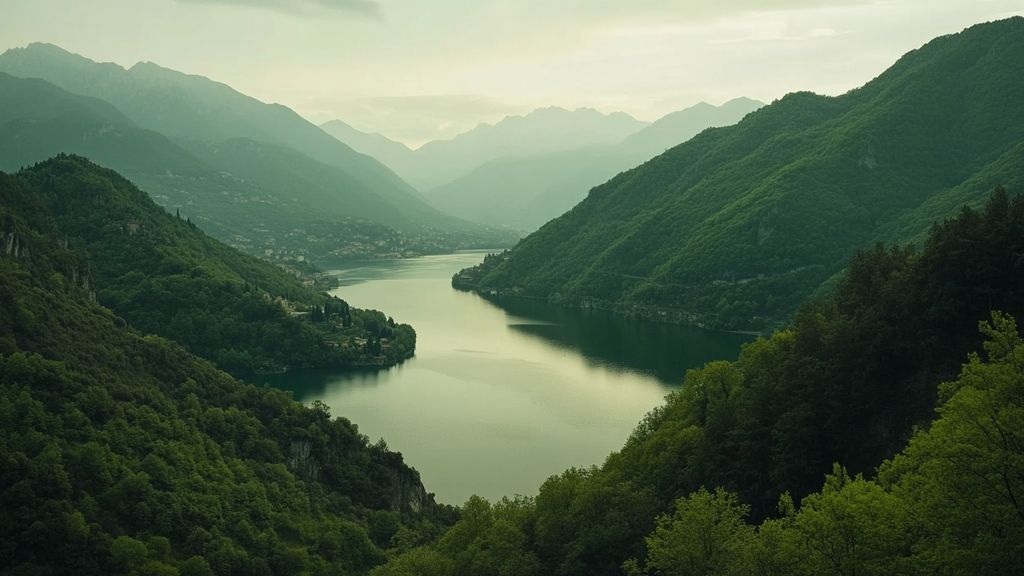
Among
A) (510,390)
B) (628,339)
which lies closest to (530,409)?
(510,390)

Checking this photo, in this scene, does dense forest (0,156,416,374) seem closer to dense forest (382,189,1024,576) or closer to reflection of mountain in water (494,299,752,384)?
reflection of mountain in water (494,299,752,384)

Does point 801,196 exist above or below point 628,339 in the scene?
above

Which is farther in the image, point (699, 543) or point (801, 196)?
point (801, 196)

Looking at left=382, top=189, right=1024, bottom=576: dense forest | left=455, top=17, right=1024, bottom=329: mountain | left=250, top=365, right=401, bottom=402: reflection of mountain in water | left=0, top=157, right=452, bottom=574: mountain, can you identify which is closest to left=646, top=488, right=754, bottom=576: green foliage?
left=382, top=189, right=1024, bottom=576: dense forest

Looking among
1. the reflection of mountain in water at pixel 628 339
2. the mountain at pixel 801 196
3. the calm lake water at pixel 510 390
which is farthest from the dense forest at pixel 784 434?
the mountain at pixel 801 196

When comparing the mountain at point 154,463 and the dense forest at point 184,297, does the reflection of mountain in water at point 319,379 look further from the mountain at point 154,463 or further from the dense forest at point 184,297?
the mountain at point 154,463

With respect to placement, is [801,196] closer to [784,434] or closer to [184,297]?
[184,297]
